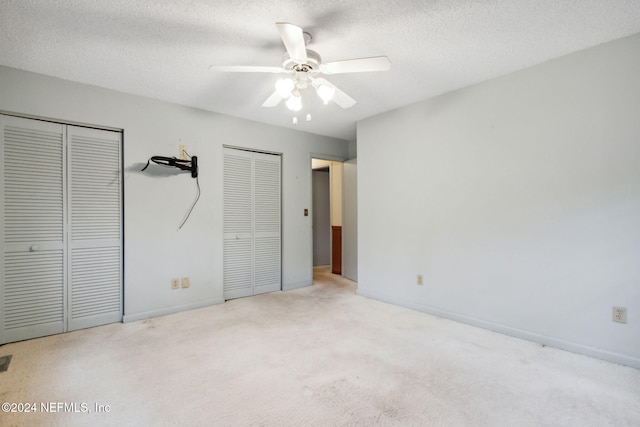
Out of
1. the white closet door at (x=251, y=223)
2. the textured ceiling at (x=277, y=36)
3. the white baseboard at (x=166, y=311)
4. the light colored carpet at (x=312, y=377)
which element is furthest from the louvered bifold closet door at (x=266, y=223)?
the textured ceiling at (x=277, y=36)

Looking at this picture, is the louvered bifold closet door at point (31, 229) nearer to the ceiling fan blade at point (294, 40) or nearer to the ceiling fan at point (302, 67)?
the ceiling fan at point (302, 67)

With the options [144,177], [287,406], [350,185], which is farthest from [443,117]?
[144,177]

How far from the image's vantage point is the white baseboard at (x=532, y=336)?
217cm

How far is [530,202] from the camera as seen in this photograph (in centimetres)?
259

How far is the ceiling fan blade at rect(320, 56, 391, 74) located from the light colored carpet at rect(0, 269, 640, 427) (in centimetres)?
206

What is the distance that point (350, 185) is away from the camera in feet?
16.2

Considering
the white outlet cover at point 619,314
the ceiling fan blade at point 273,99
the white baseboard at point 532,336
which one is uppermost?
the ceiling fan blade at point 273,99

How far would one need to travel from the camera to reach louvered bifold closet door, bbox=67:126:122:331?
9.36 feet

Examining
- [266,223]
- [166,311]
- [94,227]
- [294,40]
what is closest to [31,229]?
[94,227]

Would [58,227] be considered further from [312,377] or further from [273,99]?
[312,377]

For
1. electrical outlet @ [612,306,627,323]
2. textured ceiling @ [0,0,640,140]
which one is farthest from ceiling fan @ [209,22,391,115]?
electrical outlet @ [612,306,627,323]

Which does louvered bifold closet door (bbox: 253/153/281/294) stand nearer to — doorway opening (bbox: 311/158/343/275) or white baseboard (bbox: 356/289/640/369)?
white baseboard (bbox: 356/289/640/369)

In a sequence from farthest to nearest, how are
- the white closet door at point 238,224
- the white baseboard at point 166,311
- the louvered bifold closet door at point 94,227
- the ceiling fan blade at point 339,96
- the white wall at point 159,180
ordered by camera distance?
the white closet door at point 238,224, the white baseboard at point 166,311, the louvered bifold closet door at point 94,227, the white wall at point 159,180, the ceiling fan blade at point 339,96

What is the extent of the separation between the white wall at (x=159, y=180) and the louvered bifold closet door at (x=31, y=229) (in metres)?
0.25
